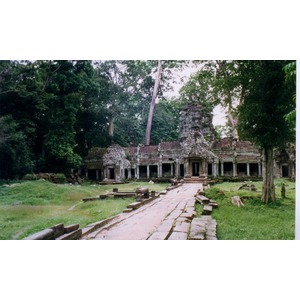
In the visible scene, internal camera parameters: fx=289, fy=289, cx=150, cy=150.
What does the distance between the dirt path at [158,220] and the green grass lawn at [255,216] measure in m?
0.38

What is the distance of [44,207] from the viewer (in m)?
5.20

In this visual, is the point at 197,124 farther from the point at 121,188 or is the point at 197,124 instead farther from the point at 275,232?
the point at 275,232

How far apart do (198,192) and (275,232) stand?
180 cm

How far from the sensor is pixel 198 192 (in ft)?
20.3

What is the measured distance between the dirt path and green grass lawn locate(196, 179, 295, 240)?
38 cm

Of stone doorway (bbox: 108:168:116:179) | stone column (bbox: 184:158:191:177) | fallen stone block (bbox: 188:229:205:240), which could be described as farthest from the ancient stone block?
stone doorway (bbox: 108:168:116:179)

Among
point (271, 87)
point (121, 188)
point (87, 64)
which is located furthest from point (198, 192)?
point (87, 64)

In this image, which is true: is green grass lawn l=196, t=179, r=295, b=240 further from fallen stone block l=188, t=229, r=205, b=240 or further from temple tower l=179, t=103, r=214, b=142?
temple tower l=179, t=103, r=214, b=142

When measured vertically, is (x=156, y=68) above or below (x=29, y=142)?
above

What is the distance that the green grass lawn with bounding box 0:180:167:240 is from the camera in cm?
486

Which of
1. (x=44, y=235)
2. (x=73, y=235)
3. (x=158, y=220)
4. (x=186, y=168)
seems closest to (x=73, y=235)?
(x=73, y=235)

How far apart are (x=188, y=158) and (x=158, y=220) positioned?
156cm

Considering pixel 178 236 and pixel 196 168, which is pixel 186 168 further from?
pixel 178 236

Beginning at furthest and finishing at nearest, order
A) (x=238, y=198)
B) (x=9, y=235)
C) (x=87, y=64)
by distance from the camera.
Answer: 1. (x=238, y=198)
2. (x=87, y=64)
3. (x=9, y=235)
